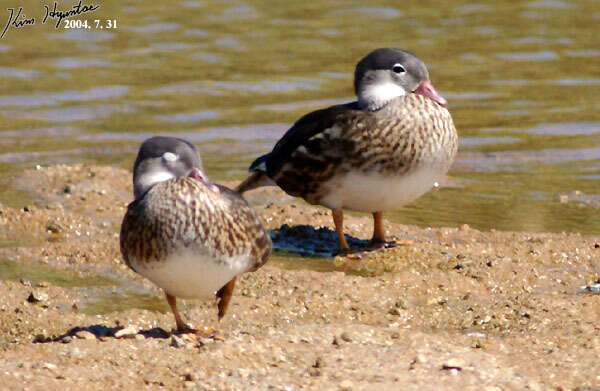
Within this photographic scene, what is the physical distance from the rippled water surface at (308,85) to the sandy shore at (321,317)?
4.30 ft

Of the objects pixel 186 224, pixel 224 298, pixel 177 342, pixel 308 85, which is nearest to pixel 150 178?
pixel 186 224

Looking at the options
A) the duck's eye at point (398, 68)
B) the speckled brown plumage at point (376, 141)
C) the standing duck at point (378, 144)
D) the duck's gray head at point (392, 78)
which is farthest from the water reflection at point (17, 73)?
the duck's eye at point (398, 68)

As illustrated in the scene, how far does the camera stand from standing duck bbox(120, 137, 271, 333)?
6539mm

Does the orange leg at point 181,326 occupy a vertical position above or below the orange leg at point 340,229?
above

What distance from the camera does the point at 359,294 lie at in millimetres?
7973

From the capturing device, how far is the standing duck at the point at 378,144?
29.1 ft

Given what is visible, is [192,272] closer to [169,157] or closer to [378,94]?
[169,157]

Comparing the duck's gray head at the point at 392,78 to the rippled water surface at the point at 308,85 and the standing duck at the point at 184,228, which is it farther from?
the standing duck at the point at 184,228

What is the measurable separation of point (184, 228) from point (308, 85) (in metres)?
10.4

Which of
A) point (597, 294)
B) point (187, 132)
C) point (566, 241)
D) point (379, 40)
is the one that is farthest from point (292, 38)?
point (597, 294)

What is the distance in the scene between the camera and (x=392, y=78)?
917 cm

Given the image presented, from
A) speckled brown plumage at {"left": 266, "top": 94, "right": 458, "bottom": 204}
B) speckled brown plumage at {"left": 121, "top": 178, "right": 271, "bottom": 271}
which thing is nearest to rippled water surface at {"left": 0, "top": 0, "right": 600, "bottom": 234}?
speckled brown plumage at {"left": 266, "top": 94, "right": 458, "bottom": 204}

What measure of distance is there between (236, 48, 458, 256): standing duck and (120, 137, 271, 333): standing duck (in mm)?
2088
